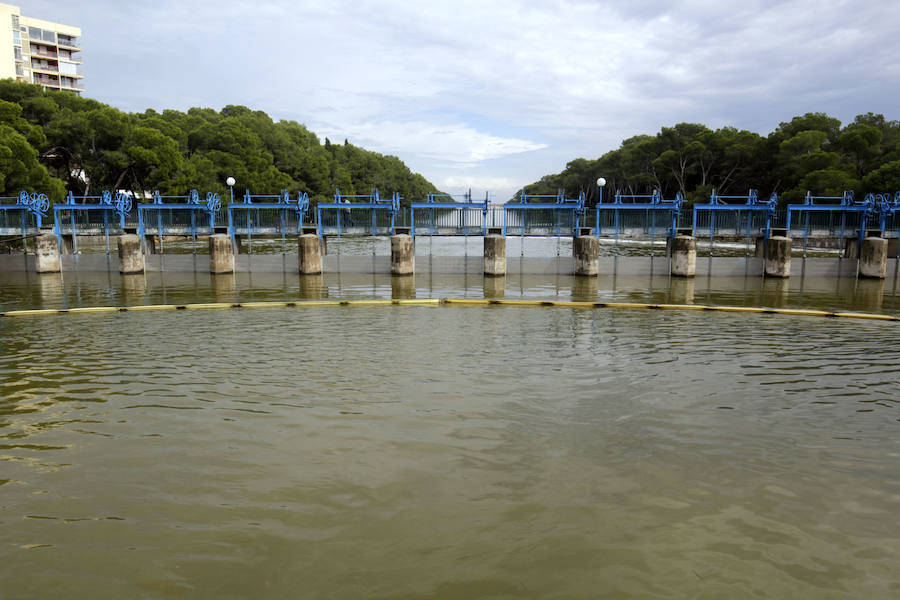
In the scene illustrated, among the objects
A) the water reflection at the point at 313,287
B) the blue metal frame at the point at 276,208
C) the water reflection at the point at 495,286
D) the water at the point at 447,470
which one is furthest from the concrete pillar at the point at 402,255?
the water at the point at 447,470

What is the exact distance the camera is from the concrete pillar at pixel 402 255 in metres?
31.2

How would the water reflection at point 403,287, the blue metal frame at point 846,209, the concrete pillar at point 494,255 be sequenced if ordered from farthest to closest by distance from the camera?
the blue metal frame at point 846,209 → the concrete pillar at point 494,255 → the water reflection at point 403,287

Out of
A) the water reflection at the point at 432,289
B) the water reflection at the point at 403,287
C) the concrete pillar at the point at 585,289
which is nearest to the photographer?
the water reflection at the point at 432,289

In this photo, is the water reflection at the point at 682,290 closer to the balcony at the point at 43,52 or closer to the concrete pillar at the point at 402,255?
the concrete pillar at the point at 402,255

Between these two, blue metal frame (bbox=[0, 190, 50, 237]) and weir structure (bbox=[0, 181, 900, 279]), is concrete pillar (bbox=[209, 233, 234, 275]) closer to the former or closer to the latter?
weir structure (bbox=[0, 181, 900, 279])

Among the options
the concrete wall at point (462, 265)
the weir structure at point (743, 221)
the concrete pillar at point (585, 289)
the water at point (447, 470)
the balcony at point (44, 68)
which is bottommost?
the water at point (447, 470)

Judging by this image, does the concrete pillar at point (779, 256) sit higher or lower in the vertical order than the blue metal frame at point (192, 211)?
lower

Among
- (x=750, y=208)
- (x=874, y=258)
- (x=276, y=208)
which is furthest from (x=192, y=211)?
(x=874, y=258)

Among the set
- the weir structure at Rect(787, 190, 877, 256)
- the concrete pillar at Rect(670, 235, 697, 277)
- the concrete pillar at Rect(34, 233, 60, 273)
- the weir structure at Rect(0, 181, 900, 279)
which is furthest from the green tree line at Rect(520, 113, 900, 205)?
the concrete pillar at Rect(34, 233, 60, 273)

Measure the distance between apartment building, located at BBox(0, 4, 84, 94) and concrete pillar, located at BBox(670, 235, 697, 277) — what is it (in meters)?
86.4

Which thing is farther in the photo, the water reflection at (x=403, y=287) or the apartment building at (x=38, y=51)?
the apartment building at (x=38, y=51)

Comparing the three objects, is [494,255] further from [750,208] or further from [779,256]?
[779,256]

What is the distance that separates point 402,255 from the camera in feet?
103

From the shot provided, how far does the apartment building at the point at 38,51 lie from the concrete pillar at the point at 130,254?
215 ft
